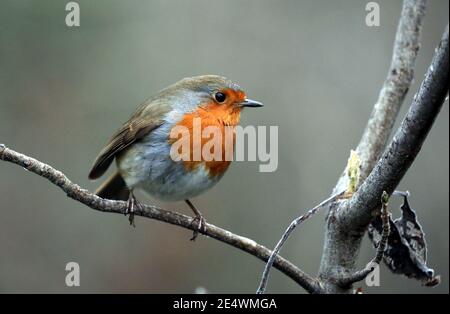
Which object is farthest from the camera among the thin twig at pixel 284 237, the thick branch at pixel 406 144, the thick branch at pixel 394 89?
the thick branch at pixel 394 89

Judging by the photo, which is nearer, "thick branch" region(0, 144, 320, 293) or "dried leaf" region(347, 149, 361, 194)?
"thick branch" region(0, 144, 320, 293)

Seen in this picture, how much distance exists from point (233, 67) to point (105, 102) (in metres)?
1.35

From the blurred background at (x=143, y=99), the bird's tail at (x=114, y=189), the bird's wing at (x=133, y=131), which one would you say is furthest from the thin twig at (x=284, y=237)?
the blurred background at (x=143, y=99)

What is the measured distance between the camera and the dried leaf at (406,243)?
9.83 feet

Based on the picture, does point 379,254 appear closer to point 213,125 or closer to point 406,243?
point 406,243

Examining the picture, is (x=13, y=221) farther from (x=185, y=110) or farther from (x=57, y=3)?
(x=185, y=110)

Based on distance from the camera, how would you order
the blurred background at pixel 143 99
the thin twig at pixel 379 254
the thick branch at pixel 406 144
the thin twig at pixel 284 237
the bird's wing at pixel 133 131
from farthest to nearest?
the blurred background at pixel 143 99, the bird's wing at pixel 133 131, the thin twig at pixel 284 237, the thin twig at pixel 379 254, the thick branch at pixel 406 144

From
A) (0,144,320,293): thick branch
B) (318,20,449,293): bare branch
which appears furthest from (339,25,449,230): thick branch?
(0,144,320,293): thick branch

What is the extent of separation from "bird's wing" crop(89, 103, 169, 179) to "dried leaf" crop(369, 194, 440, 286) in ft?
5.40

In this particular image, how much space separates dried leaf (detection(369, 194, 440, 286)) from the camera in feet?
9.83

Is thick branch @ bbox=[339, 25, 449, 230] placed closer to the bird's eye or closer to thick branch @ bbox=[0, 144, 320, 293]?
thick branch @ bbox=[0, 144, 320, 293]

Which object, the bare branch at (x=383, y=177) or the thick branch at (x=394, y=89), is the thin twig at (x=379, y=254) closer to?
the bare branch at (x=383, y=177)

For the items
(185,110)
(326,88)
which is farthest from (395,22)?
(185,110)

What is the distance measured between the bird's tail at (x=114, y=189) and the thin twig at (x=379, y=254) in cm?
194
